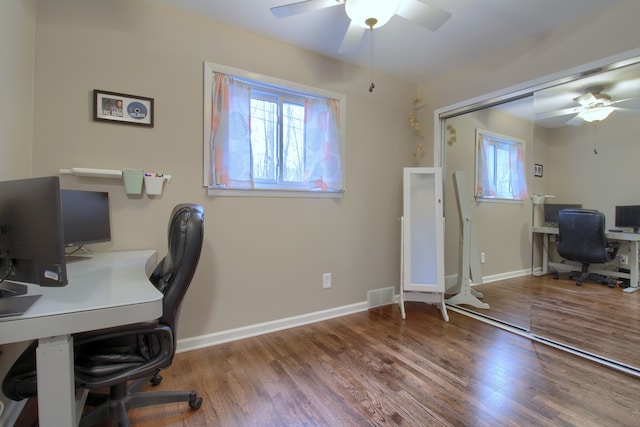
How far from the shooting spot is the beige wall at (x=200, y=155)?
174 centimetres

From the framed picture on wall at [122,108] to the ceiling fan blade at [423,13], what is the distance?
176 centimetres

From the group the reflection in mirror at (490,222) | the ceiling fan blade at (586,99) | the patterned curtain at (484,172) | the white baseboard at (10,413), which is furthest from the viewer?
the patterned curtain at (484,172)

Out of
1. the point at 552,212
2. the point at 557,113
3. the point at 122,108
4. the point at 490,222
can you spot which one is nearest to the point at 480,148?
the point at 490,222

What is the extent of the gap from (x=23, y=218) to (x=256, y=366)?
151 cm

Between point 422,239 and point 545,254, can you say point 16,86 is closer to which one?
point 422,239

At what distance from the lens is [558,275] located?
2.54 m

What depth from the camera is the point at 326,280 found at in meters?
2.67

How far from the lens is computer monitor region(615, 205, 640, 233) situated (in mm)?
2043

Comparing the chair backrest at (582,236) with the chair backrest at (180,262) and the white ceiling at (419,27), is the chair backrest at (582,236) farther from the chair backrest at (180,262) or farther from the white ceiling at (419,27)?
the chair backrest at (180,262)

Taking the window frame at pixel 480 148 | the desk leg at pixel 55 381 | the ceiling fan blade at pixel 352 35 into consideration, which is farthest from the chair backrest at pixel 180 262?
the window frame at pixel 480 148

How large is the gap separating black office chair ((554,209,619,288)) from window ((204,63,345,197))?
2044 mm

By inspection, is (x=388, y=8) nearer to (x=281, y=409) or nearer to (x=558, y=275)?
(x=281, y=409)

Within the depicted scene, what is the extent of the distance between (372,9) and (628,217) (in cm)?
243

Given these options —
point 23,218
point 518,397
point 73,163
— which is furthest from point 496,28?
point 73,163
